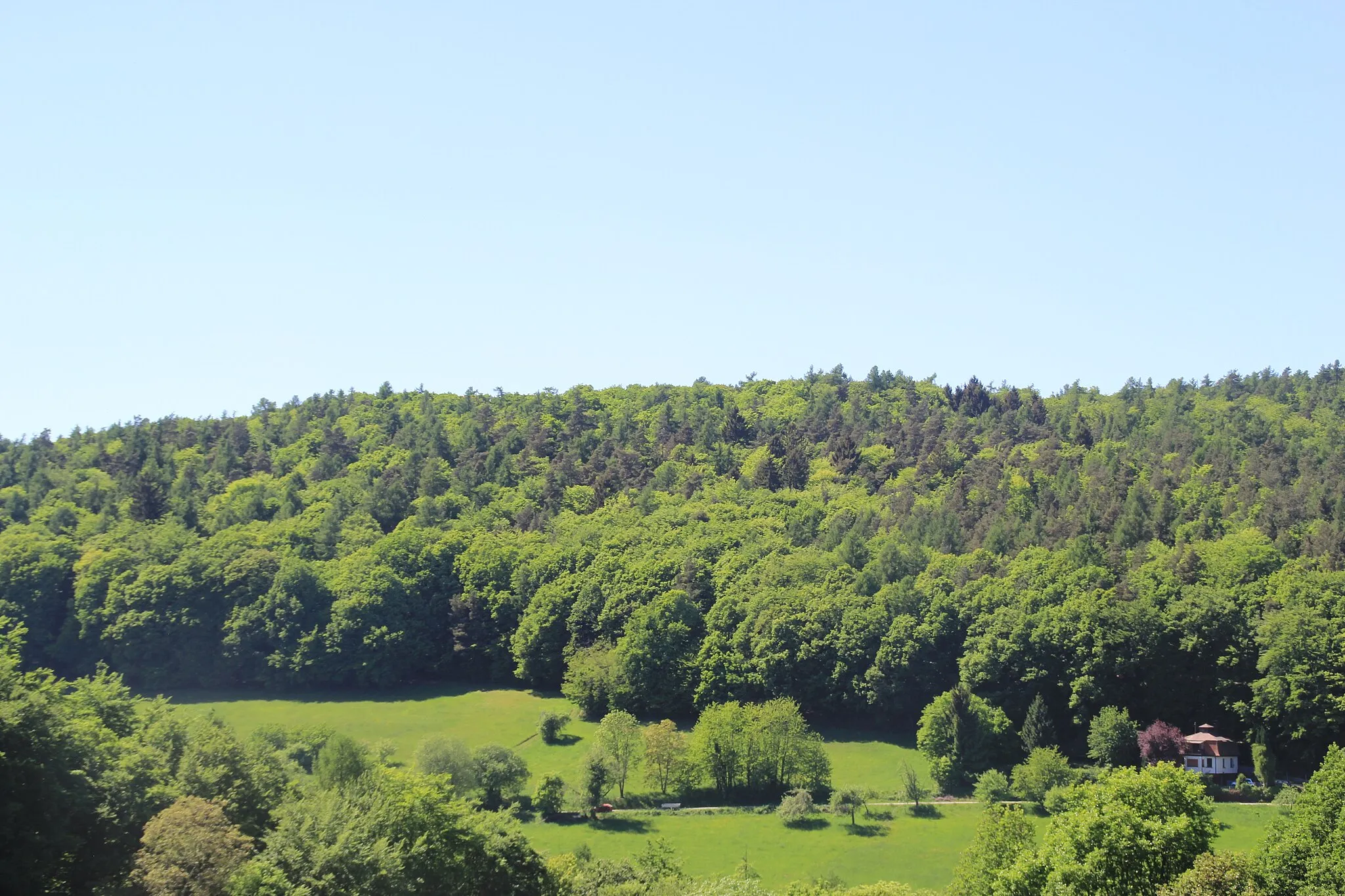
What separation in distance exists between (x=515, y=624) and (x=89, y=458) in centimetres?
6710

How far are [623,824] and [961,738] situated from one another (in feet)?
67.3

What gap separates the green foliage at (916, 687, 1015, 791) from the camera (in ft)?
227

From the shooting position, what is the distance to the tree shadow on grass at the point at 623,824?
208 feet

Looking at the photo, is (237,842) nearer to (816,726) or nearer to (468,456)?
(816,726)

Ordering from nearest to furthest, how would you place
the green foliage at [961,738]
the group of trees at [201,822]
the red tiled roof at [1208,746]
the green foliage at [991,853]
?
1. the group of trees at [201,822]
2. the green foliage at [991,853]
3. the red tiled roof at [1208,746]
4. the green foliage at [961,738]

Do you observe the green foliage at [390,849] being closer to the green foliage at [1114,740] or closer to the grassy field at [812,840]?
the grassy field at [812,840]

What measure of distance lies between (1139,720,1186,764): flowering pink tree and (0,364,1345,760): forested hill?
479cm

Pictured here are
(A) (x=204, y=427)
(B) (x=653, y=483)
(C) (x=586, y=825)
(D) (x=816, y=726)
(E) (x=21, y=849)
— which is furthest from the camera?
(A) (x=204, y=427)

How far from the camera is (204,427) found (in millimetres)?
149500

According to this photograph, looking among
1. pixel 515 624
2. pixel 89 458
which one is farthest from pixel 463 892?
pixel 89 458

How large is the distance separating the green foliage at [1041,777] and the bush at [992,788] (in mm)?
665

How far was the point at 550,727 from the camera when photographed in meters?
80.9

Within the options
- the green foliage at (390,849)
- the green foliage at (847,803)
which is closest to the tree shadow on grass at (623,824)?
the green foliage at (847,803)

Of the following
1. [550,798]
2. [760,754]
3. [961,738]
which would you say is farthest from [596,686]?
[961,738]
